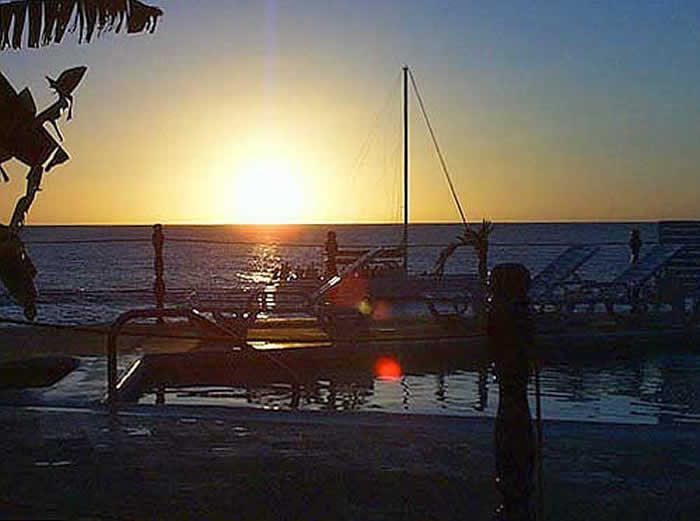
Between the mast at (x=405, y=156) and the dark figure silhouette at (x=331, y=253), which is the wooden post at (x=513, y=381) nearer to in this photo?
the dark figure silhouette at (x=331, y=253)

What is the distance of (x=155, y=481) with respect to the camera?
4906mm

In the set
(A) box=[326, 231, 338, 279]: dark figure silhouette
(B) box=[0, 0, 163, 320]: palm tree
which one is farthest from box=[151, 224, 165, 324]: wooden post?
(B) box=[0, 0, 163, 320]: palm tree

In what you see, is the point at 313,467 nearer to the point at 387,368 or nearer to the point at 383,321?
the point at 387,368

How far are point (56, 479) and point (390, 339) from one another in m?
5.94

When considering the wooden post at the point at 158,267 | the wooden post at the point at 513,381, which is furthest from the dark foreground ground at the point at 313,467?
the wooden post at the point at 158,267

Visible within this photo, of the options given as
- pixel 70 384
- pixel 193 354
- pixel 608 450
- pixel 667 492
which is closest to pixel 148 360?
Answer: pixel 193 354

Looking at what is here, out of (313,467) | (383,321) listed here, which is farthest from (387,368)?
(313,467)

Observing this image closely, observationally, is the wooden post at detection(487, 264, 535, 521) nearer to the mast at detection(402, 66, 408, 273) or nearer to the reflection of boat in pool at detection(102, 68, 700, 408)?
the reflection of boat in pool at detection(102, 68, 700, 408)

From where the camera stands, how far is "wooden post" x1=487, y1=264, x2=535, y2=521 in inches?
151

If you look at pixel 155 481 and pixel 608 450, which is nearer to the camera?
pixel 155 481

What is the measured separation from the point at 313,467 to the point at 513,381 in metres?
1.66

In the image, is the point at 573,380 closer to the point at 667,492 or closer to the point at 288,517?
the point at 667,492

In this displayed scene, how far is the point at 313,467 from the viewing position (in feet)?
17.0

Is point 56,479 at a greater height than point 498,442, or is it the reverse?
point 498,442
